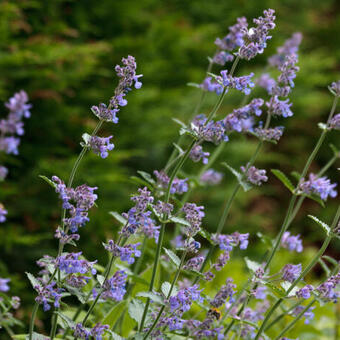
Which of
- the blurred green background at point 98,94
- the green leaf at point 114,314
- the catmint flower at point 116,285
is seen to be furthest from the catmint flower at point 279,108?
the blurred green background at point 98,94

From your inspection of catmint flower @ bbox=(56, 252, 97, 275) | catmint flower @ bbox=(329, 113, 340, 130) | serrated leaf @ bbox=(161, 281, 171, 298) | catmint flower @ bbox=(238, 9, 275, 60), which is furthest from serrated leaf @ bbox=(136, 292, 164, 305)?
catmint flower @ bbox=(329, 113, 340, 130)

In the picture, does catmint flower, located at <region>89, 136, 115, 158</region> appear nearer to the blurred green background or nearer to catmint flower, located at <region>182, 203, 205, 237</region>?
catmint flower, located at <region>182, 203, 205, 237</region>

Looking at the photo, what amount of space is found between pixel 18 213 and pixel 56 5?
1.59m

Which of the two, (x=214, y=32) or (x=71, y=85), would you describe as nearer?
(x=71, y=85)

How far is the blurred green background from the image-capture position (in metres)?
3.57

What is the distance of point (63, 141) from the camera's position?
4047 millimetres

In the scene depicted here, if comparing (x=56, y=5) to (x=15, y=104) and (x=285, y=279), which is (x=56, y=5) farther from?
(x=285, y=279)

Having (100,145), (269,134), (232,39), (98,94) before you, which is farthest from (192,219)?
(98,94)

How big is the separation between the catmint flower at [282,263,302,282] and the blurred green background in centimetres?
131

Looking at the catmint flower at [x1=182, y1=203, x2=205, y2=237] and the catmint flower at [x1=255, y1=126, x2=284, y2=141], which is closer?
the catmint flower at [x1=182, y1=203, x2=205, y2=237]

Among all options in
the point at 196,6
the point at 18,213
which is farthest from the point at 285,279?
the point at 196,6

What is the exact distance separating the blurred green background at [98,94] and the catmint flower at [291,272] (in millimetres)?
1312

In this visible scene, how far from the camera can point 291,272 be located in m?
1.76

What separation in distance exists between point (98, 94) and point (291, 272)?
2692 millimetres
